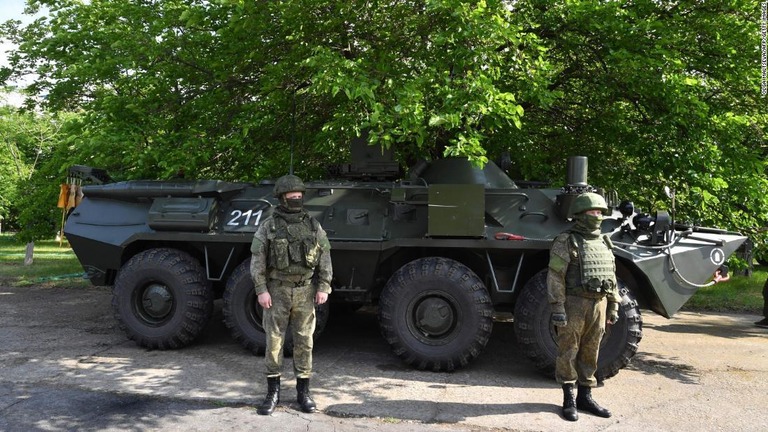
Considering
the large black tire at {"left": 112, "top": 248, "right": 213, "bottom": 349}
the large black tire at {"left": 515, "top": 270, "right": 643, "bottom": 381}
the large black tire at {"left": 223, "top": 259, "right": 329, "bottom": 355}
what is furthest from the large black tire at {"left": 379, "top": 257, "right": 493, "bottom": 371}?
the large black tire at {"left": 112, "top": 248, "right": 213, "bottom": 349}

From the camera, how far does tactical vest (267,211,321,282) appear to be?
15.8 ft

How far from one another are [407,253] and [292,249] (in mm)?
1707

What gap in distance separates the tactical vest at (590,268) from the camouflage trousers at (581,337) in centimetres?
12

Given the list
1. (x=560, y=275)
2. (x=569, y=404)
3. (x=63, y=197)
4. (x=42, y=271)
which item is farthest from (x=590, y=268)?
(x=42, y=271)

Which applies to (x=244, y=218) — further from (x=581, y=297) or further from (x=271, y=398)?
(x=581, y=297)

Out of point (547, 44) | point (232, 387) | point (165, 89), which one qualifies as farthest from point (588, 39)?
point (232, 387)

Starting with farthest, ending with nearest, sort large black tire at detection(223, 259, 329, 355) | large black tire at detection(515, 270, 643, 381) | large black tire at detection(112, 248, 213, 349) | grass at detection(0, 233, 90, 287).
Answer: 1. grass at detection(0, 233, 90, 287)
2. large black tire at detection(112, 248, 213, 349)
3. large black tire at detection(223, 259, 329, 355)
4. large black tire at detection(515, 270, 643, 381)

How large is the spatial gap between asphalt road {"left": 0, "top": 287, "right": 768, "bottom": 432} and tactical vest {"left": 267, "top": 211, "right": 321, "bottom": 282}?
1.02m

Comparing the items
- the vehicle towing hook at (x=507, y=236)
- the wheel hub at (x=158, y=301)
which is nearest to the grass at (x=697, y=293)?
the vehicle towing hook at (x=507, y=236)

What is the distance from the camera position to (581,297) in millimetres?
4684

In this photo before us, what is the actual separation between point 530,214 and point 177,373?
11.7 ft

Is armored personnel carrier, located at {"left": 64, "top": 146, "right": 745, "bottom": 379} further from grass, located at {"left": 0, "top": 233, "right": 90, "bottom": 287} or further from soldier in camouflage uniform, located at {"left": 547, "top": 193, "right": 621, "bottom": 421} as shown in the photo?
grass, located at {"left": 0, "top": 233, "right": 90, "bottom": 287}

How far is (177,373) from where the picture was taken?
5.60 metres

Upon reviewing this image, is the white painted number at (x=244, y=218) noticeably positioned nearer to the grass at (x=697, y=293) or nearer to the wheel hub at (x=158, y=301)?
the wheel hub at (x=158, y=301)
